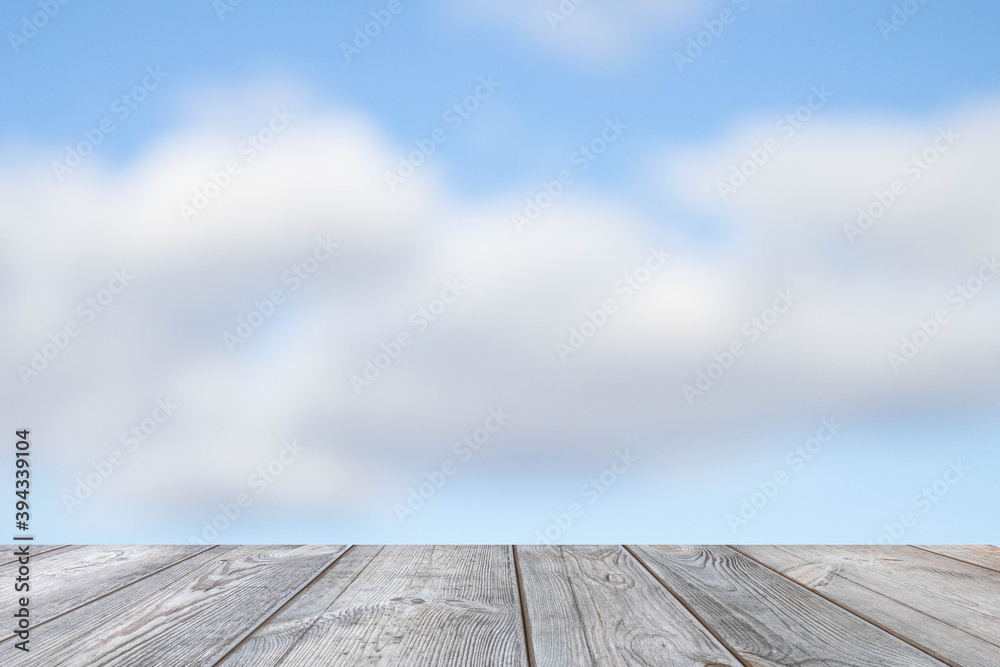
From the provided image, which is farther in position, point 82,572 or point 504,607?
point 82,572

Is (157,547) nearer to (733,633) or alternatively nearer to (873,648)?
(733,633)

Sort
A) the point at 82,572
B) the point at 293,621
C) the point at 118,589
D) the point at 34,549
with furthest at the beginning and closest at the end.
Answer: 1. the point at 34,549
2. the point at 82,572
3. the point at 118,589
4. the point at 293,621

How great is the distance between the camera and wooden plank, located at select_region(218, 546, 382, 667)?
75 centimetres

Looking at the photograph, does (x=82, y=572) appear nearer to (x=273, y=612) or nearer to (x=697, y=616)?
(x=273, y=612)

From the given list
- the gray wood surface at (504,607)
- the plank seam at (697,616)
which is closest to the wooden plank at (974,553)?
the gray wood surface at (504,607)

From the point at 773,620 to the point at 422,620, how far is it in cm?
47

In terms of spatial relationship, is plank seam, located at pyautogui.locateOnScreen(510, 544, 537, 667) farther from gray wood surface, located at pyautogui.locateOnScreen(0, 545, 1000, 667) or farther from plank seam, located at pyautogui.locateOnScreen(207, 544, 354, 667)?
plank seam, located at pyautogui.locateOnScreen(207, 544, 354, 667)

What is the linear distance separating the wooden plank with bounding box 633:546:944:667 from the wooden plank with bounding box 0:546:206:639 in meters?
0.91

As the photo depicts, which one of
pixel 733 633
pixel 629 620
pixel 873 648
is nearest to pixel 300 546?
pixel 629 620

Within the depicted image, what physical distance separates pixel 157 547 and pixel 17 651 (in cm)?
70

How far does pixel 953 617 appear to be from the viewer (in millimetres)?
956

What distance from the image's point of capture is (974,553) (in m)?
1.48

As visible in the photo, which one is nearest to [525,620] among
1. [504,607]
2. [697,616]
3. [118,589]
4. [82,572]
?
[504,607]

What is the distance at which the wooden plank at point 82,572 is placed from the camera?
100 cm
